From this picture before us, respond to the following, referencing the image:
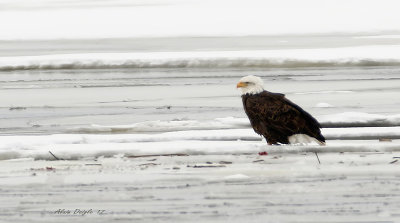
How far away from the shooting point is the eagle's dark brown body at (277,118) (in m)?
5.35

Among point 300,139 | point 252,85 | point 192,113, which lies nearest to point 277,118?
point 300,139

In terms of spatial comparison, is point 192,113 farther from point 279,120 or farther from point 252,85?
point 279,120

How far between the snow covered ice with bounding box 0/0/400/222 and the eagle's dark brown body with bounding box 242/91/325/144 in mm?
155

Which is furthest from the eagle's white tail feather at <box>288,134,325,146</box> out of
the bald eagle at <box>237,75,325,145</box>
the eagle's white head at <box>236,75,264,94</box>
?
the eagle's white head at <box>236,75,264,94</box>

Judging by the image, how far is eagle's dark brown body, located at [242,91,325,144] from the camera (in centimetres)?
535

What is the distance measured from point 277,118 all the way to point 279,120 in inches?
0.7

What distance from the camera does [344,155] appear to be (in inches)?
195

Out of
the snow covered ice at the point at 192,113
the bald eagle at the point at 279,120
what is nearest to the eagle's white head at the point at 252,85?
the bald eagle at the point at 279,120

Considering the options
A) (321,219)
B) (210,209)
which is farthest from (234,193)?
(321,219)

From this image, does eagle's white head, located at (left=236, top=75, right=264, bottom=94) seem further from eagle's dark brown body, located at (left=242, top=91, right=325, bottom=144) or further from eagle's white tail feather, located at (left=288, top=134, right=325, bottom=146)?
eagle's white tail feather, located at (left=288, top=134, right=325, bottom=146)

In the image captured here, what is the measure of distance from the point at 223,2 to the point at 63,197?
11.0m

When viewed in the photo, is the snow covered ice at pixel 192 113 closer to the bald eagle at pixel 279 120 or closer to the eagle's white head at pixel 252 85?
the bald eagle at pixel 279 120

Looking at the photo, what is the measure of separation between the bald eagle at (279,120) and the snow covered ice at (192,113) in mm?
158

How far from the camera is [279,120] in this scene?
5.40m
